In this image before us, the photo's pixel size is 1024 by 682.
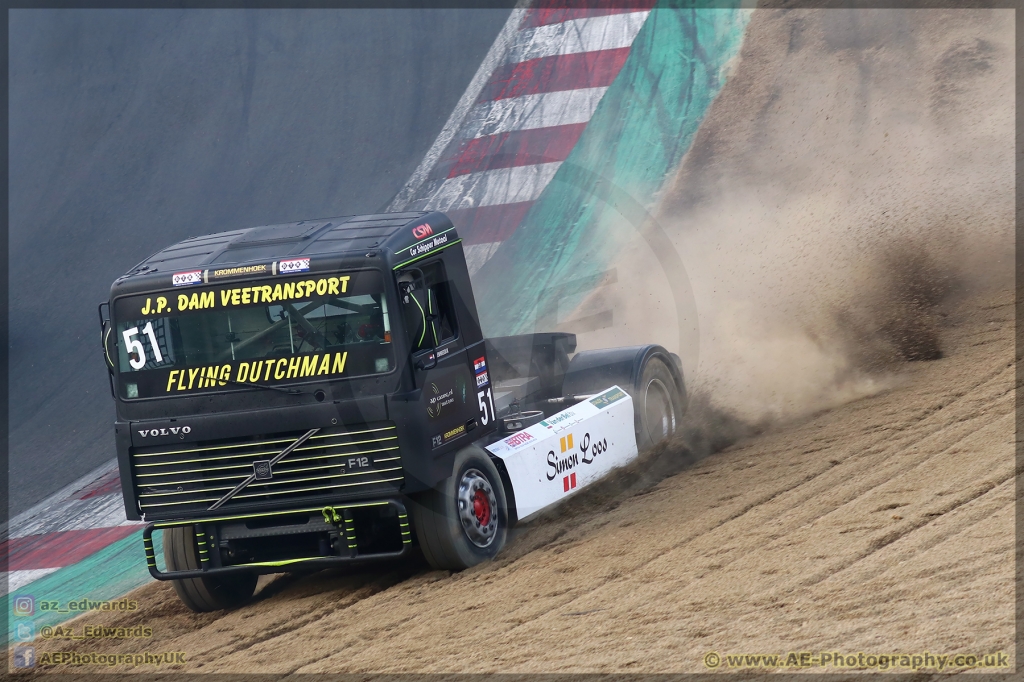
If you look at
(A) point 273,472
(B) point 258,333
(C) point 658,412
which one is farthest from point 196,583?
(C) point 658,412

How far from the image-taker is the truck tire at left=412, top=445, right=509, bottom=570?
7.61 meters

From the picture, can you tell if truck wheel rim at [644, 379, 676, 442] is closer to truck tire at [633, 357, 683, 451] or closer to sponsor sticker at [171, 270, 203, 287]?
truck tire at [633, 357, 683, 451]

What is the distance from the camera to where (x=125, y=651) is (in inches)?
297

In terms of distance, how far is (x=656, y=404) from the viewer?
10.3 m

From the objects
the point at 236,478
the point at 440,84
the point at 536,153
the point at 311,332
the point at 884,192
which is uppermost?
the point at 440,84

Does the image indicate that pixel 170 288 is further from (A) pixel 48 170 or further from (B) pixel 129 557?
(A) pixel 48 170

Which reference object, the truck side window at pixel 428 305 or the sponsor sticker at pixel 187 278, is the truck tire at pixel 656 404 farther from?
the sponsor sticker at pixel 187 278

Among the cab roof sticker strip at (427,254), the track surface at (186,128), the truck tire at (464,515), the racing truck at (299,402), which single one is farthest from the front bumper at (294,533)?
the track surface at (186,128)

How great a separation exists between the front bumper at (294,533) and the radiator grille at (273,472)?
0.32 ft

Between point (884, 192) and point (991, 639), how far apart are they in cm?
970

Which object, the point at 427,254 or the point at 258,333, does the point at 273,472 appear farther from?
the point at 427,254

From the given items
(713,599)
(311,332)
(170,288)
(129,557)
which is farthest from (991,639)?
(129,557)

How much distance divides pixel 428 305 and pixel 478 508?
152 cm

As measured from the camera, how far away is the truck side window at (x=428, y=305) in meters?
7.48
